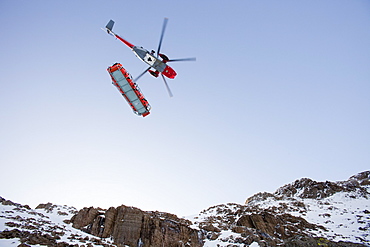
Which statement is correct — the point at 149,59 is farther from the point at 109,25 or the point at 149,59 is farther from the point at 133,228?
the point at 133,228

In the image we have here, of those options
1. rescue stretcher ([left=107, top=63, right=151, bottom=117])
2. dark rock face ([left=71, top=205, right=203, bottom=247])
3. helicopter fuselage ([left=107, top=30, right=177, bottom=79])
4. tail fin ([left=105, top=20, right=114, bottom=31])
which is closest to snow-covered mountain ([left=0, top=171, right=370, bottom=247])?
dark rock face ([left=71, top=205, right=203, bottom=247])

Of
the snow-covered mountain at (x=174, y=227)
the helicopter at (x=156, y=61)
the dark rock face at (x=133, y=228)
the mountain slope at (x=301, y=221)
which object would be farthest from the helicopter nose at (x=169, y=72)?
the mountain slope at (x=301, y=221)

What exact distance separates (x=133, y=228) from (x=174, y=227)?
23.3 feet

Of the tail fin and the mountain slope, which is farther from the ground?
the tail fin

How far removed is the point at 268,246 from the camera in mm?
34844

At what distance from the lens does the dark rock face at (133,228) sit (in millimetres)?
34750

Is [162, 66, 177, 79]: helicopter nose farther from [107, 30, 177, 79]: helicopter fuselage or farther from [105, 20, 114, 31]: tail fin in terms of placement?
[105, 20, 114, 31]: tail fin

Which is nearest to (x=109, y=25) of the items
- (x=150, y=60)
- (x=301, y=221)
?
(x=150, y=60)

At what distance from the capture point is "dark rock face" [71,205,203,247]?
34.8 meters

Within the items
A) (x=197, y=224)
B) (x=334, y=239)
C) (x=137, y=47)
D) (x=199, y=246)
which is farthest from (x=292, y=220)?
(x=137, y=47)

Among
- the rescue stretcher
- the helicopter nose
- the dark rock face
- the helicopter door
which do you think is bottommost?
the dark rock face

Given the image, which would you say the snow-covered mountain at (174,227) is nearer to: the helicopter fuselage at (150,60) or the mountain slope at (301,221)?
the mountain slope at (301,221)

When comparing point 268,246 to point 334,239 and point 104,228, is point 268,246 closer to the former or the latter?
point 334,239

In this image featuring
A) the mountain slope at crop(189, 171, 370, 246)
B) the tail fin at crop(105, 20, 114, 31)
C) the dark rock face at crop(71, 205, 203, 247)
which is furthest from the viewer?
the mountain slope at crop(189, 171, 370, 246)
